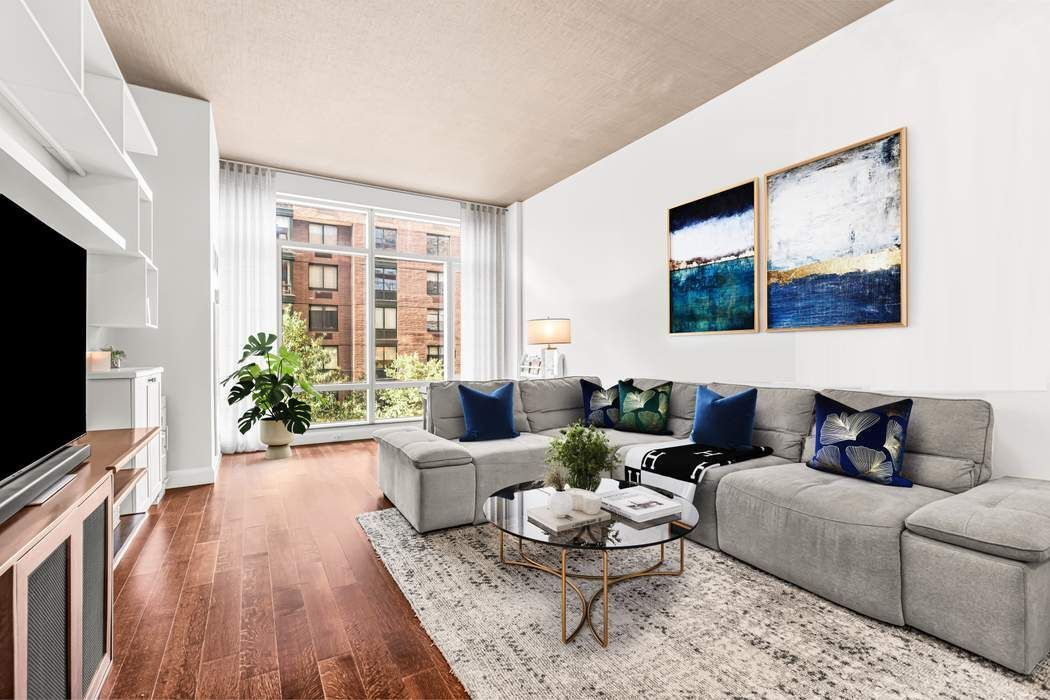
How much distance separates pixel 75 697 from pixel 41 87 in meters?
1.97

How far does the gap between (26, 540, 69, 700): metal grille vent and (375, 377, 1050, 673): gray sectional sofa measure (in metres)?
1.65

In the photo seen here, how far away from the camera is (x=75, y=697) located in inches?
51.6

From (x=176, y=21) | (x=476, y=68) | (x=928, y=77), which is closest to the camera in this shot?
(x=928, y=77)

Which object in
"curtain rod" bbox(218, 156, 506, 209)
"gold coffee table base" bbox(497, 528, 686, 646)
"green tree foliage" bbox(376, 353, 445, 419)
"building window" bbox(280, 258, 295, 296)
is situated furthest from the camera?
"green tree foliage" bbox(376, 353, 445, 419)

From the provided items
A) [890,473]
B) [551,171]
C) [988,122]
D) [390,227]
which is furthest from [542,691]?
[390,227]

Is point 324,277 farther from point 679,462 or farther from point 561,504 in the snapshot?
point 561,504

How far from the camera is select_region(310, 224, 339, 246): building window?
5785mm

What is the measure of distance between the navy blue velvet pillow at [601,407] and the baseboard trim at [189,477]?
297cm

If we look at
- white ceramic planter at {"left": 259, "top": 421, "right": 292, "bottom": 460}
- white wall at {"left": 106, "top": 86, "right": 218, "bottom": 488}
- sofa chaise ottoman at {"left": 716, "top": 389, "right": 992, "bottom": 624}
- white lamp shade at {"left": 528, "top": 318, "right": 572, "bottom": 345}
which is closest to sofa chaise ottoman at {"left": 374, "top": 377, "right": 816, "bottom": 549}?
sofa chaise ottoman at {"left": 716, "top": 389, "right": 992, "bottom": 624}

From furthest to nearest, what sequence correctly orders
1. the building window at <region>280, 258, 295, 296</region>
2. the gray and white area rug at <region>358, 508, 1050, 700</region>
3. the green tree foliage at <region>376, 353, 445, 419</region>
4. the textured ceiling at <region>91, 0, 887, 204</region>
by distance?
the green tree foliage at <region>376, 353, 445, 419</region>
the building window at <region>280, 258, 295, 296</region>
the textured ceiling at <region>91, 0, 887, 204</region>
the gray and white area rug at <region>358, 508, 1050, 700</region>

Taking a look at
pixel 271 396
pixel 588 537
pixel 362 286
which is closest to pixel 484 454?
pixel 588 537

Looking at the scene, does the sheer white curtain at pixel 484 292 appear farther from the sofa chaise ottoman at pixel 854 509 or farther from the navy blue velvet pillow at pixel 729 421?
the sofa chaise ottoman at pixel 854 509

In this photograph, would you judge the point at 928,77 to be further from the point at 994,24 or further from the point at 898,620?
the point at 898,620

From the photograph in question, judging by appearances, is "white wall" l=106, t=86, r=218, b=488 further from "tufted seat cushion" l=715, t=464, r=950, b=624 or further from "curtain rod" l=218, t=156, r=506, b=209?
"tufted seat cushion" l=715, t=464, r=950, b=624
